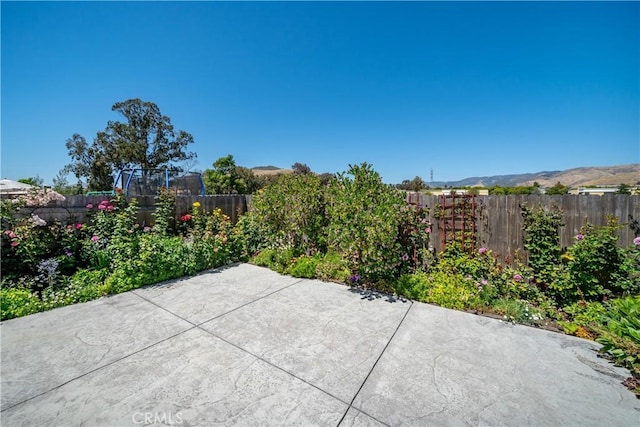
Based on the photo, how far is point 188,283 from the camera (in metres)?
4.31

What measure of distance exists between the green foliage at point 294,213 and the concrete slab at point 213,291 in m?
0.88

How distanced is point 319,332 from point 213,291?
2112 mm

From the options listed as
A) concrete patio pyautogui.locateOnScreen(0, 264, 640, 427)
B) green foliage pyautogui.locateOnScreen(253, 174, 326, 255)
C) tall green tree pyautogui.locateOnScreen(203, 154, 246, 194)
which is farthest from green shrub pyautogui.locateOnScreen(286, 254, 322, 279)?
tall green tree pyautogui.locateOnScreen(203, 154, 246, 194)

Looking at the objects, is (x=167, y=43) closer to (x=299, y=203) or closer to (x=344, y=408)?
→ (x=299, y=203)

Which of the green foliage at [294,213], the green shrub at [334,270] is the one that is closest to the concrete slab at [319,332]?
the green shrub at [334,270]

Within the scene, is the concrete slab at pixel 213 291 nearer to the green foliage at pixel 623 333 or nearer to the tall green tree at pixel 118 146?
the green foliage at pixel 623 333

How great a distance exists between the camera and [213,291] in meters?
3.92

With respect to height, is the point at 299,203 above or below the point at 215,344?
above

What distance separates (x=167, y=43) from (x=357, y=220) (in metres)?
7.12

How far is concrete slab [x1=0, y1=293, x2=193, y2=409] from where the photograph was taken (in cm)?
205

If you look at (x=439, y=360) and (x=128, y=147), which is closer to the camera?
(x=439, y=360)

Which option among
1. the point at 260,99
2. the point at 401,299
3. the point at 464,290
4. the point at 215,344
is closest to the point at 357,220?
the point at 401,299

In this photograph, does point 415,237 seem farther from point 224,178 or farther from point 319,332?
point 224,178

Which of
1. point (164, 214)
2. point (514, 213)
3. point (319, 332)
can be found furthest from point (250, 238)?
point (514, 213)
